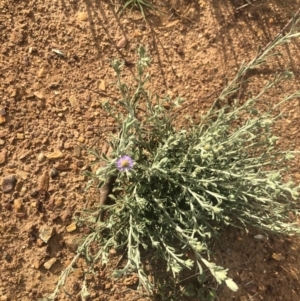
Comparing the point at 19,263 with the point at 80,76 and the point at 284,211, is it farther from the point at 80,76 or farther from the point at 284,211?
the point at 284,211

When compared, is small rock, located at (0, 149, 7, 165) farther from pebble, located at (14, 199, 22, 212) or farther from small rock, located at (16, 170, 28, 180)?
pebble, located at (14, 199, 22, 212)

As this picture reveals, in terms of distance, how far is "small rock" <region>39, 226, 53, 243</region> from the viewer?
2.60m

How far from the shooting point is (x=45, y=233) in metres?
2.61

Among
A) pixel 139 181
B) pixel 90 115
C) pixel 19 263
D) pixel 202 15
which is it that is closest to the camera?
pixel 139 181

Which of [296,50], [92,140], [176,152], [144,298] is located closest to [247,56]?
[296,50]

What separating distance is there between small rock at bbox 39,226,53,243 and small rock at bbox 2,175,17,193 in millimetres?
300

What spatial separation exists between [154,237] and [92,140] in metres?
0.73

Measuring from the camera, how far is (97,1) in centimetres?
285

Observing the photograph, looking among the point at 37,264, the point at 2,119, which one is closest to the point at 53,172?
the point at 2,119

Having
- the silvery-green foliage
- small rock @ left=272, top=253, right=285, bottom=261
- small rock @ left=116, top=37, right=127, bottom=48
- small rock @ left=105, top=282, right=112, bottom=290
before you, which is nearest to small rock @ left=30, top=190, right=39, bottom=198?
the silvery-green foliage

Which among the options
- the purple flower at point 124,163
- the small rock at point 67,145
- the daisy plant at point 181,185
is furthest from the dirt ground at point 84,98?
the purple flower at point 124,163

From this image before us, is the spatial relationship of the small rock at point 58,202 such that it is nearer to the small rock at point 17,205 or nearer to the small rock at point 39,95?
the small rock at point 17,205

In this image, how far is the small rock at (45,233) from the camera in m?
2.60

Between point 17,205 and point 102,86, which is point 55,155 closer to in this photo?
point 17,205
